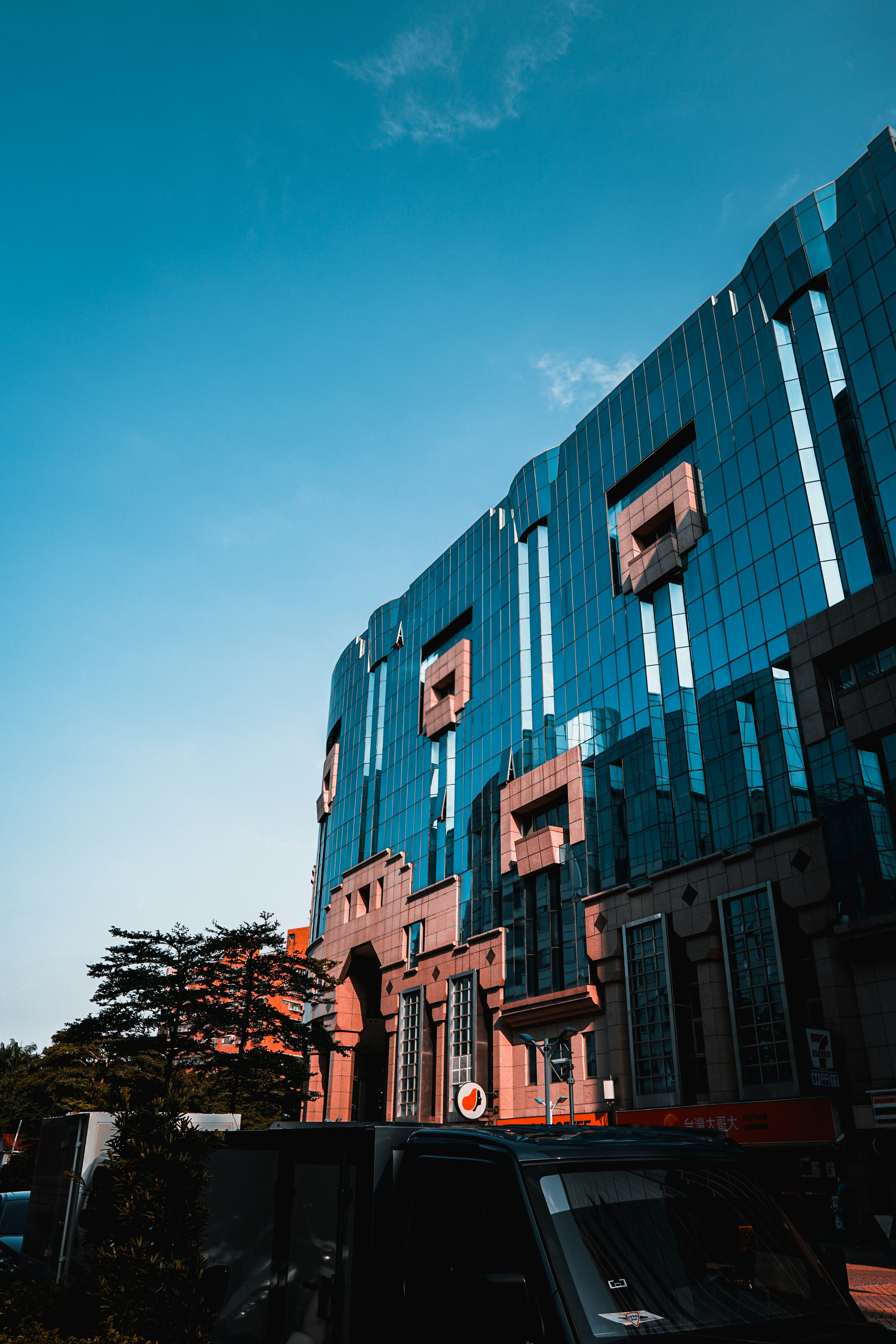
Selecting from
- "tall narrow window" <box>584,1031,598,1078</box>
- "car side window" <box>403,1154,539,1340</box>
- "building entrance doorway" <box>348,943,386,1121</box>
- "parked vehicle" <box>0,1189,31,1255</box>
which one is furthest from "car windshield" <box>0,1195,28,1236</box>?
"building entrance doorway" <box>348,943,386,1121</box>

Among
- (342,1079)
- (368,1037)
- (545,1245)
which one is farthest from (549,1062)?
(368,1037)

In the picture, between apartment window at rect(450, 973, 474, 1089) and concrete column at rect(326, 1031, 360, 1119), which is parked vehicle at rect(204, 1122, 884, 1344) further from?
concrete column at rect(326, 1031, 360, 1119)

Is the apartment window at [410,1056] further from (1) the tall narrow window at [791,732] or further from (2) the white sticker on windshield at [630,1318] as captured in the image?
(2) the white sticker on windshield at [630,1318]

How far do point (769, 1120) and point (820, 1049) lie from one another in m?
3.74

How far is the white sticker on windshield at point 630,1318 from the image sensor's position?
448 centimetres

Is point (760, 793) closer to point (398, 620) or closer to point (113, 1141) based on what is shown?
point (113, 1141)

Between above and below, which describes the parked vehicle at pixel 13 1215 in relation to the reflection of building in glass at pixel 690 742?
below

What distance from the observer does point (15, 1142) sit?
74000mm

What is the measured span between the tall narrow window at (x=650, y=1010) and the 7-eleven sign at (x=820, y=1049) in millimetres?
7524

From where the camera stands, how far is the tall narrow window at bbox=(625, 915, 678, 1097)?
34312 mm

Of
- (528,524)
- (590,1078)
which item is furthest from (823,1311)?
(528,524)

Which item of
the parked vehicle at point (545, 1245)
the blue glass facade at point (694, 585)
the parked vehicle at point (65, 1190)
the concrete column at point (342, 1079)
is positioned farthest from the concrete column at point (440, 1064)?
the parked vehicle at point (545, 1245)

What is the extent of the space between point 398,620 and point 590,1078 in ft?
119

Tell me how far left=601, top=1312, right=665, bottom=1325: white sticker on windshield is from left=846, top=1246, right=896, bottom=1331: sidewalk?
7598 millimetres
